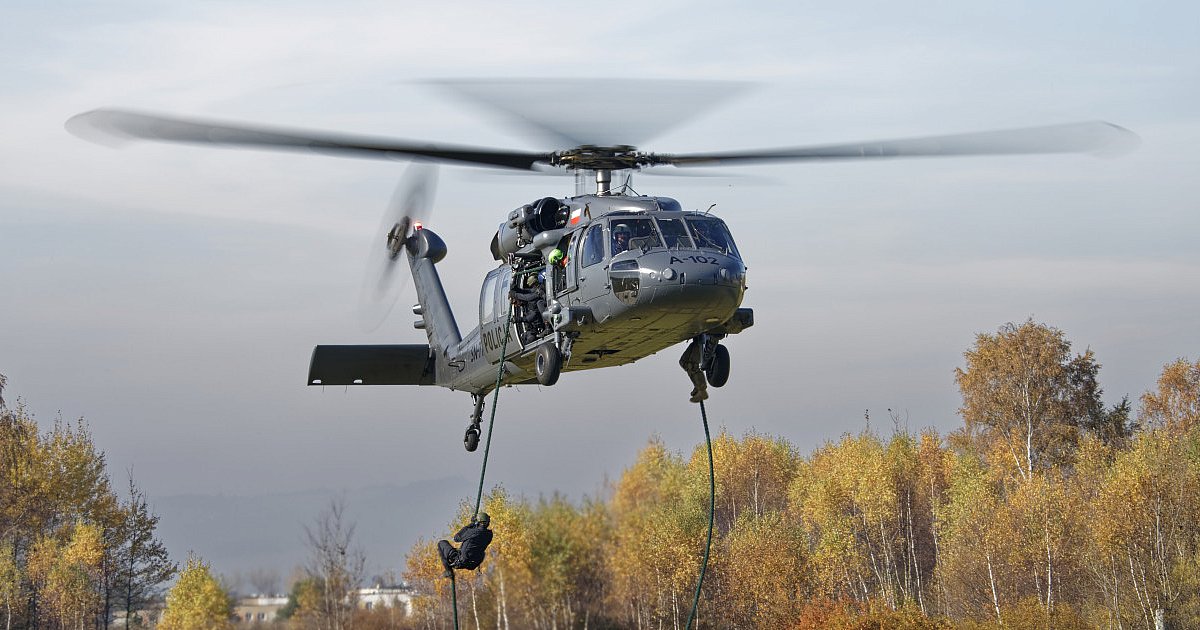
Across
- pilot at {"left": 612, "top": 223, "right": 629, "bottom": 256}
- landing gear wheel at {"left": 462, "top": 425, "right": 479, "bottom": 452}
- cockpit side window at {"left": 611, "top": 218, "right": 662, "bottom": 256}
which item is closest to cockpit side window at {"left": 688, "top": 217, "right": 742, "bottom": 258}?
cockpit side window at {"left": 611, "top": 218, "right": 662, "bottom": 256}

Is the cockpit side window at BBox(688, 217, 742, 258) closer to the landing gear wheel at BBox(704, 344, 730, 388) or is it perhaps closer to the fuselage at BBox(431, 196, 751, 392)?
the fuselage at BBox(431, 196, 751, 392)

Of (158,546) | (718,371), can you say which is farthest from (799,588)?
(718,371)

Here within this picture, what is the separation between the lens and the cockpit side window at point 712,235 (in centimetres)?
1927

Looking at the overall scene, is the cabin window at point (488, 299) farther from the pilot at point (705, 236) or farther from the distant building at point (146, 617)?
the distant building at point (146, 617)

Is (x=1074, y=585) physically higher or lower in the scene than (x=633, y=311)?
lower

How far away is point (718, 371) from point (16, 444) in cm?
4482

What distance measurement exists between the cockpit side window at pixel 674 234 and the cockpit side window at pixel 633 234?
12cm

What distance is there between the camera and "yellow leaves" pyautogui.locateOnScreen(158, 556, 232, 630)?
69688 millimetres

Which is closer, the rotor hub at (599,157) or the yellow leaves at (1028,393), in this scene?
the rotor hub at (599,157)

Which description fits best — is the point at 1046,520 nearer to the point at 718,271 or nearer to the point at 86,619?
the point at 718,271

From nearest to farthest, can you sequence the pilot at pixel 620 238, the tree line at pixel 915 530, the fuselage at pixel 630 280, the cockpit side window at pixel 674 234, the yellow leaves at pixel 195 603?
the fuselage at pixel 630 280 < the cockpit side window at pixel 674 234 < the pilot at pixel 620 238 < the tree line at pixel 915 530 < the yellow leaves at pixel 195 603

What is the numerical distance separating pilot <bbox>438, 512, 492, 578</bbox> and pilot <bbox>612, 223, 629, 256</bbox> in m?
4.44

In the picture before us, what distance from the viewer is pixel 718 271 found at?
18.7 meters

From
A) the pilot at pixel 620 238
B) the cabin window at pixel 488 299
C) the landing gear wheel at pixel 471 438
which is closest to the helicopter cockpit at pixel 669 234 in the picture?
the pilot at pixel 620 238
